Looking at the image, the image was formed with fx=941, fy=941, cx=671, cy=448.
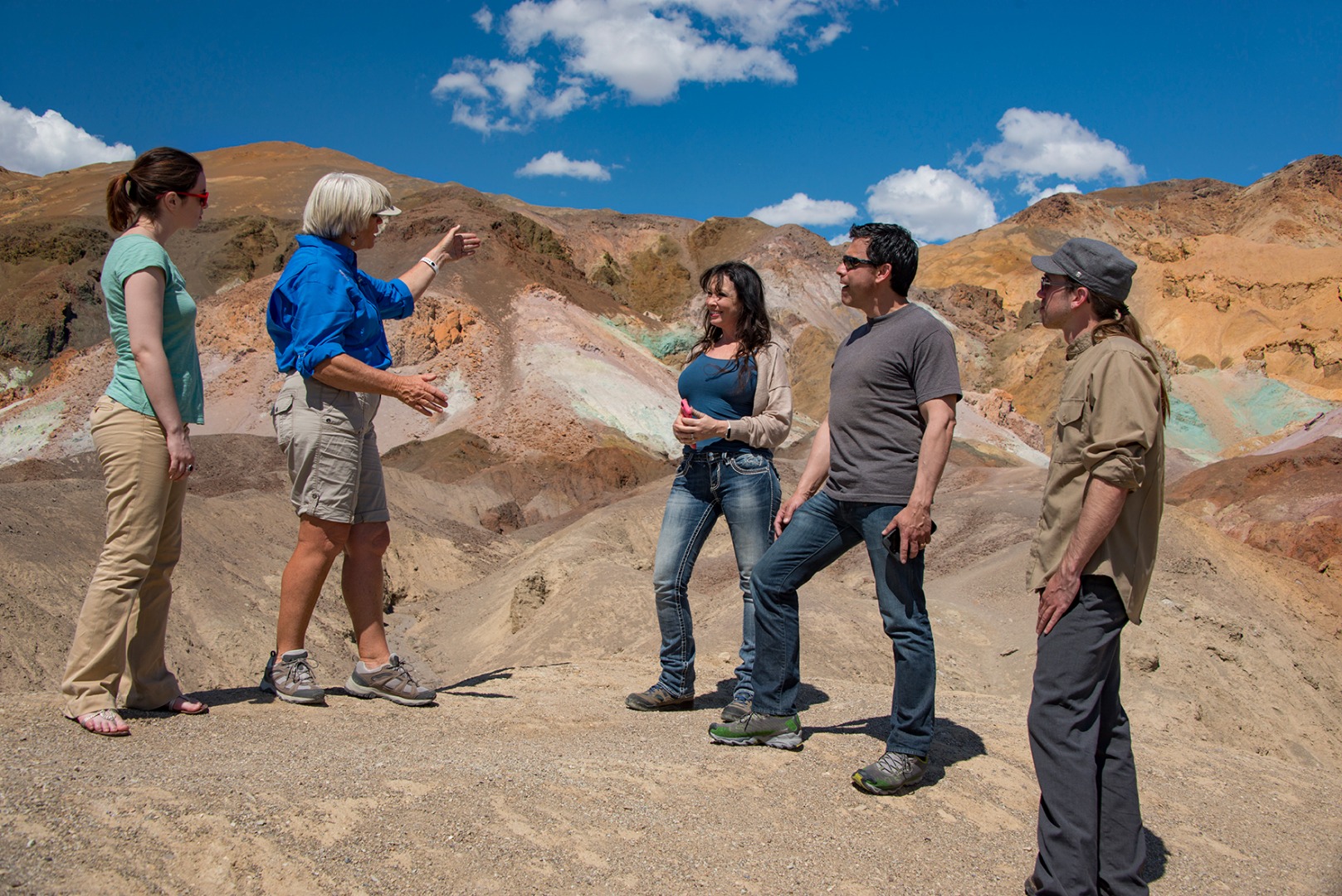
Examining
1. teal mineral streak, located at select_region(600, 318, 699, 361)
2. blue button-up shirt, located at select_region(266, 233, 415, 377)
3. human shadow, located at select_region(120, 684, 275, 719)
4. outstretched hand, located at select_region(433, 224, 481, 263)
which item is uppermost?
teal mineral streak, located at select_region(600, 318, 699, 361)

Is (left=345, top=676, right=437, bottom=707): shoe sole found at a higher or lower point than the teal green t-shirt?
lower

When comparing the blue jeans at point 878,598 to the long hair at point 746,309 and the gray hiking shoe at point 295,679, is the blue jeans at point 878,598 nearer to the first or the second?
the long hair at point 746,309

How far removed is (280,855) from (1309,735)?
765cm

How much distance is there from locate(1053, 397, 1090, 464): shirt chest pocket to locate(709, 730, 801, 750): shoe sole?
1.46 m

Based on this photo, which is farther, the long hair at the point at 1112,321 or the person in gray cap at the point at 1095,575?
the long hair at the point at 1112,321

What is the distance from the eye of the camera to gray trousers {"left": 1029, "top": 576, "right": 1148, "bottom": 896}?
A: 8.09 feet

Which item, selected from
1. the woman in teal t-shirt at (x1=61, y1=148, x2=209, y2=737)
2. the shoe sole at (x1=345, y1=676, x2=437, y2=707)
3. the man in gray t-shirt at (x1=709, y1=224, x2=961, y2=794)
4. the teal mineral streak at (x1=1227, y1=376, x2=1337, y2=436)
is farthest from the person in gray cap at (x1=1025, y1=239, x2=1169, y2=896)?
the teal mineral streak at (x1=1227, y1=376, x2=1337, y2=436)

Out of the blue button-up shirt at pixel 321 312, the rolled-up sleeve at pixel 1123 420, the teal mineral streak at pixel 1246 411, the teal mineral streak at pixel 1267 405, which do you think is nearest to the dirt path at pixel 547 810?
the rolled-up sleeve at pixel 1123 420

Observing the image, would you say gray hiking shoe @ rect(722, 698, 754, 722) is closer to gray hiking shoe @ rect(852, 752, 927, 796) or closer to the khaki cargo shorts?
gray hiking shoe @ rect(852, 752, 927, 796)

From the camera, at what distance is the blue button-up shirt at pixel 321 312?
3383 millimetres

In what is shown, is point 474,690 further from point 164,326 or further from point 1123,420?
point 1123,420

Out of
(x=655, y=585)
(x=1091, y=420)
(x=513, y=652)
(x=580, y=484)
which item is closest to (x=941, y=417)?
(x=1091, y=420)

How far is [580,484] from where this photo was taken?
20.2 meters

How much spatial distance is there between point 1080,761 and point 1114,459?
81 centimetres
